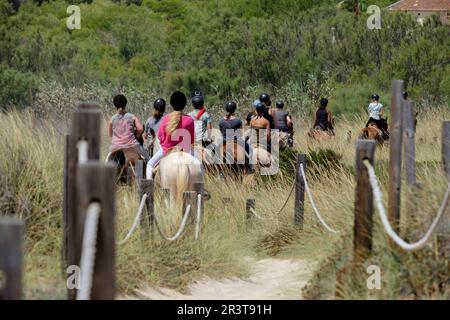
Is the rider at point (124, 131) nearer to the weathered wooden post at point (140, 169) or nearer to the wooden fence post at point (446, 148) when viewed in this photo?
the weathered wooden post at point (140, 169)

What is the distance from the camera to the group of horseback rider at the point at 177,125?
12930 millimetres

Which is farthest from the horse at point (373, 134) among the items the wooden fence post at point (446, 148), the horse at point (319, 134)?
the wooden fence post at point (446, 148)

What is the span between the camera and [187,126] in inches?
509

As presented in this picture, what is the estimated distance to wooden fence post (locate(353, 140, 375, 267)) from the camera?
8195 millimetres

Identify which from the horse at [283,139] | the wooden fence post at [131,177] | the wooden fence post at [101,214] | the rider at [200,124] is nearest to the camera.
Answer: the wooden fence post at [101,214]

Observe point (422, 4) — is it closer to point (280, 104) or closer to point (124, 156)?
point (280, 104)

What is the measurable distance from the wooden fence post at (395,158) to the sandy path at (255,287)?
1120 mm

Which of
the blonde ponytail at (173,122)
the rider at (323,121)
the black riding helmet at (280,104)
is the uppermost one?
the black riding helmet at (280,104)

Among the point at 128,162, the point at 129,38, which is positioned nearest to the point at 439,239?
the point at 128,162

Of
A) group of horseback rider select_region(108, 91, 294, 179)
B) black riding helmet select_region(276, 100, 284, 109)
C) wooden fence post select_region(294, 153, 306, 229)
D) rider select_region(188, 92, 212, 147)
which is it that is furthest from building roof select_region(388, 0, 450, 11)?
wooden fence post select_region(294, 153, 306, 229)

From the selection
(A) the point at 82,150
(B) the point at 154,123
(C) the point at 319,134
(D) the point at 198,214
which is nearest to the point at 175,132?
(D) the point at 198,214

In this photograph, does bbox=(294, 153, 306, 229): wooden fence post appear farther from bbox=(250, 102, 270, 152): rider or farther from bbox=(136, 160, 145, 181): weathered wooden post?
bbox=(250, 102, 270, 152): rider

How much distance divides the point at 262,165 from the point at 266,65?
68.6 feet
